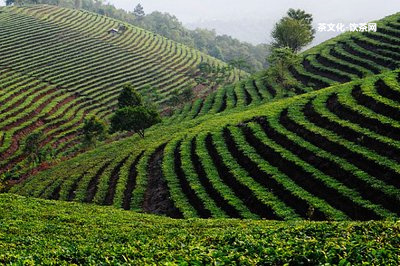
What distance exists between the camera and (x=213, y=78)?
10850cm

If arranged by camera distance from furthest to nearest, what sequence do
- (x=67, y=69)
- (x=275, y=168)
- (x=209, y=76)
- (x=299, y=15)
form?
(x=209, y=76), (x=67, y=69), (x=299, y=15), (x=275, y=168)

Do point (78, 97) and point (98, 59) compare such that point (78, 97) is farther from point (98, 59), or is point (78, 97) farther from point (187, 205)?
point (187, 205)

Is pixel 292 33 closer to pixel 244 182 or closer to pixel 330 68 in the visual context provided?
pixel 330 68

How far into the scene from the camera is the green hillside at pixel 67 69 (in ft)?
222

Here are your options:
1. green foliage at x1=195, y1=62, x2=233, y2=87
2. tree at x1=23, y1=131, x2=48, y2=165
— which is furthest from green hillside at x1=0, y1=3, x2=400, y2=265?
green foliage at x1=195, y1=62, x2=233, y2=87

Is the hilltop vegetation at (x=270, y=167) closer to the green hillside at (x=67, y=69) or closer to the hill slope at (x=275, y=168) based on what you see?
the hill slope at (x=275, y=168)

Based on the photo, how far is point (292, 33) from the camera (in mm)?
76375

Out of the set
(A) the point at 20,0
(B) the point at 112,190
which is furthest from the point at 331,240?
(A) the point at 20,0

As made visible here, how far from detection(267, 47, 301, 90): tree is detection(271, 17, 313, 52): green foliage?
615 inches

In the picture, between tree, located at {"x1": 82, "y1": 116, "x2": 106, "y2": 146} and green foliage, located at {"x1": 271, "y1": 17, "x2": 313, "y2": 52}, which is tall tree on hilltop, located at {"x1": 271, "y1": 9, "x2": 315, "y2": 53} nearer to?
green foliage, located at {"x1": 271, "y1": 17, "x2": 313, "y2": 52}

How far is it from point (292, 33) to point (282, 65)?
20671mm

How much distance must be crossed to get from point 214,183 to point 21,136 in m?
46.1

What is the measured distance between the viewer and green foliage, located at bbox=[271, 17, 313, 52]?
7575 cm

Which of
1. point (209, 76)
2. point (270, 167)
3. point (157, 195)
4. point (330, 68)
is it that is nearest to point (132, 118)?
point (157, 195)
